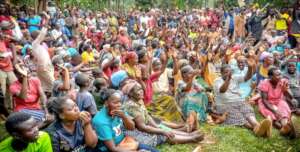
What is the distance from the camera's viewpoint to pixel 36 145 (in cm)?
362

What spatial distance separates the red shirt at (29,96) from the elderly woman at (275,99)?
3.61 meters

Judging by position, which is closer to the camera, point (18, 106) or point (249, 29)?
point (18, 106)

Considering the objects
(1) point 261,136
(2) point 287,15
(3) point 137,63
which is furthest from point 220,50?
(2) point 287,15

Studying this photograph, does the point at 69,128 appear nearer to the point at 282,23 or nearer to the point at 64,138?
the point at 64,138

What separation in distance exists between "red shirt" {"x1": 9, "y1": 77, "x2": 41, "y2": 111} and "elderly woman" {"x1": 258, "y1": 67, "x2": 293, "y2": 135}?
3.61 meters

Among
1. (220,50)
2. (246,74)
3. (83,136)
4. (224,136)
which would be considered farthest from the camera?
(220,50)

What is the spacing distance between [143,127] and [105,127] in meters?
0.89

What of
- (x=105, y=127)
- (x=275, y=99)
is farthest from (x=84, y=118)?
(x=275, y=99)

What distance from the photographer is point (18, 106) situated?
5.69 metres

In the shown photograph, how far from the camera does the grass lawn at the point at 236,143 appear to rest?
586cm

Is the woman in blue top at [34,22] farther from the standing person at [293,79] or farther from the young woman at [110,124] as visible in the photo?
the young woman at [110,124]

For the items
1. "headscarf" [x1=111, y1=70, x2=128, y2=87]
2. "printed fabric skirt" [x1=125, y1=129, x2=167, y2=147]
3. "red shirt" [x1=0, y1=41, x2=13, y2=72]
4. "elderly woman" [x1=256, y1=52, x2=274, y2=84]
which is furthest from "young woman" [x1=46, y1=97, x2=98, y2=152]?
"elderly woman" [x1=256, y1=52, x2=274, y2=84]

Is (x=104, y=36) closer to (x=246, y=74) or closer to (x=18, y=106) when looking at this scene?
(x=246, y=74)

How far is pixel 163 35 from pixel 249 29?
4804 mm
